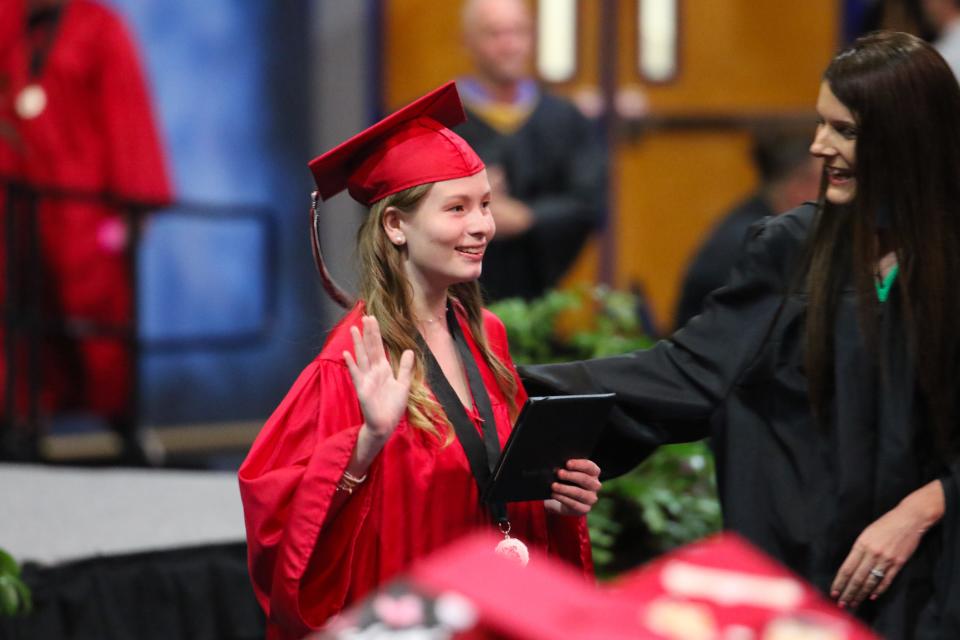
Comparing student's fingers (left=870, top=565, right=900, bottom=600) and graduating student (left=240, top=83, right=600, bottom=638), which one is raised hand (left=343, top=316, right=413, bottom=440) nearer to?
graduating student (left=240, top=83, right=600, bottom=638)

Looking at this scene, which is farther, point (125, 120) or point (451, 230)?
point (125, 120)

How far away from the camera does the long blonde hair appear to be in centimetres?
277

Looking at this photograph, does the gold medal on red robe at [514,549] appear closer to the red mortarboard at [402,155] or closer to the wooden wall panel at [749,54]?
the red mortarboard at [402,155]

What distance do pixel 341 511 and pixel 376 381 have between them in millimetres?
280

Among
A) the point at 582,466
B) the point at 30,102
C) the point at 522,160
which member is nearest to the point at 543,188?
the point at 522,160

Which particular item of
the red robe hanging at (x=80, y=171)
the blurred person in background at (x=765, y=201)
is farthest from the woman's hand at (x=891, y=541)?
the red robe hanging at (x=80, y=171)

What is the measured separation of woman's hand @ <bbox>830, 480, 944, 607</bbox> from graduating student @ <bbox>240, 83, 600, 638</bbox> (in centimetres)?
48

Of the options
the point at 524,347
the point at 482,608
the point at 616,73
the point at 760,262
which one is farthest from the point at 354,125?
the point at 482,608

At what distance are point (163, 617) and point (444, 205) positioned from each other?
182 cm

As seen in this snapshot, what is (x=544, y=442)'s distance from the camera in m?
2.69

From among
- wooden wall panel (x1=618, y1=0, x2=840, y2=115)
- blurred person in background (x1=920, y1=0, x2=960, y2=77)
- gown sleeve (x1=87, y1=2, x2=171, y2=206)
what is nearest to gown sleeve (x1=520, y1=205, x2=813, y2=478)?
blurred person in background (x1=920, y1=0, x2=960, y2=77)

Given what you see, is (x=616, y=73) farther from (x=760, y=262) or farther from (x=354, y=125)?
(x=760, y=262)

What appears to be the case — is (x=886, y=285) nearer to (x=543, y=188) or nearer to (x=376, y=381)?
(x=376, y=381)

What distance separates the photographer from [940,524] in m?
2.72
